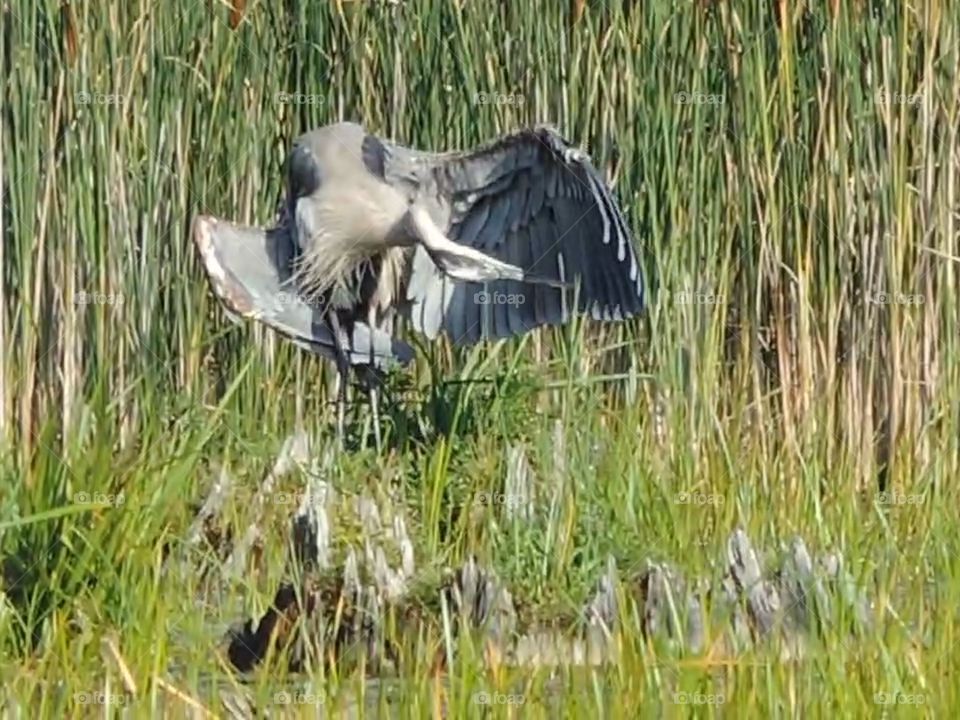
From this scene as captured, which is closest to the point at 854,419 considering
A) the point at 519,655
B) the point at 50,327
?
the point at 519,655

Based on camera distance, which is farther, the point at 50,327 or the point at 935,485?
the point at 50,327

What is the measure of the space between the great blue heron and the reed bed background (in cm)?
14

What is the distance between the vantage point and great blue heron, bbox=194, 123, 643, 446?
493 cm

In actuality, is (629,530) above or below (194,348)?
below

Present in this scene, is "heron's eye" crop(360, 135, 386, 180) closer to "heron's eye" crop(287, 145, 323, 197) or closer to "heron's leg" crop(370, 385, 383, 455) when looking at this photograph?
"heron's eye" crop(287, 145, 323, 197)

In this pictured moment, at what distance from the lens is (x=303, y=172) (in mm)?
5117

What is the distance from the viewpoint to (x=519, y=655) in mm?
4156

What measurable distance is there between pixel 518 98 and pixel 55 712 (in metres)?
2.41

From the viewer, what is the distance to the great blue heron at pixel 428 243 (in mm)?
4934

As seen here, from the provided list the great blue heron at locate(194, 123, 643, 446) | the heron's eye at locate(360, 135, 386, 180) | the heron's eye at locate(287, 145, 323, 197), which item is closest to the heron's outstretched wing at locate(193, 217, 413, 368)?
the great blue heron at locate(194, 123, 643, 446)

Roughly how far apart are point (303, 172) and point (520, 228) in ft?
1.67

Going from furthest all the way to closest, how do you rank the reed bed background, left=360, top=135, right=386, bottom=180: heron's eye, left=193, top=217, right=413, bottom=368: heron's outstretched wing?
left=360, top=135, right=386, bottom=180: heron's eye
left=193, top=217, right=413, bottom=368: heron's outstretched wing
the reed bed background

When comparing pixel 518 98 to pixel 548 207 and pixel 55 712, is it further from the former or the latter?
pixel 55 712

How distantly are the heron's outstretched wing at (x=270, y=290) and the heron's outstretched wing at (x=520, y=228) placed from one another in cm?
18
